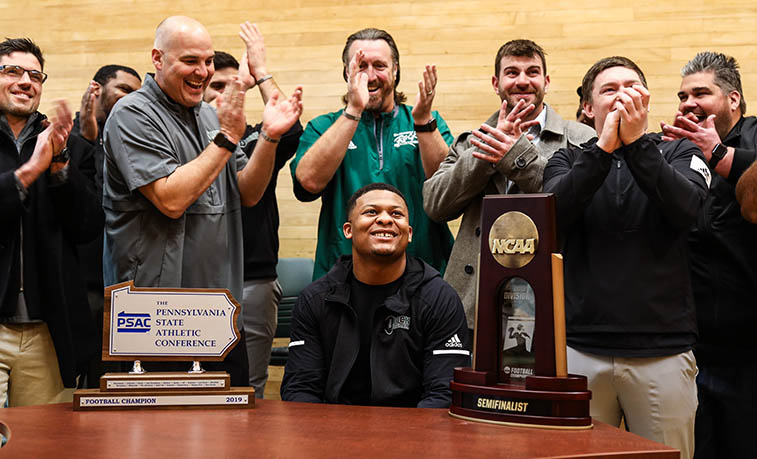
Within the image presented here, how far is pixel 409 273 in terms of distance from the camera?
273 cm

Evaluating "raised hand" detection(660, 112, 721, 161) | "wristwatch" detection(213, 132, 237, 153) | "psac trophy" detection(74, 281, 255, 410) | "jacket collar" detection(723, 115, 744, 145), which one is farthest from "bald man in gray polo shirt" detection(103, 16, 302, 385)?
Answer: "jacket collar" detection(723, 115, 744, 145)

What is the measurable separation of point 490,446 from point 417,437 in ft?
0.51

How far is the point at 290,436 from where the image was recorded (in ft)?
5.11

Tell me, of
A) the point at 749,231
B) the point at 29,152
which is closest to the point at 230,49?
the point at 29,152

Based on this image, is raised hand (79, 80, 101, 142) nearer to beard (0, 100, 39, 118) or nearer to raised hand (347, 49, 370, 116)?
beard (0, 100, 39, 118)

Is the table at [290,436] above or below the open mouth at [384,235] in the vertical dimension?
below

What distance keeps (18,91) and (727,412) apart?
9.98 feet

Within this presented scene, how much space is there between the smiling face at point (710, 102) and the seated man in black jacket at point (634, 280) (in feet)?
2.93

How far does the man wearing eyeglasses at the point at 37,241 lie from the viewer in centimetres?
290

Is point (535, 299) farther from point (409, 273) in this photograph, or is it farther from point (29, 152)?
point (29, 152)

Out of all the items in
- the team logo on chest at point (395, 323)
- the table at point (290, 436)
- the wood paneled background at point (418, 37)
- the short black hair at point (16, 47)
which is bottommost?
the table at point (290, 436)

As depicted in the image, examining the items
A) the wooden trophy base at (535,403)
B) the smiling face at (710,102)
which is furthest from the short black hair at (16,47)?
the smiling face at (710,102)

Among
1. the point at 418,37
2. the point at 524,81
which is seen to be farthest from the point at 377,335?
the point at 418,37

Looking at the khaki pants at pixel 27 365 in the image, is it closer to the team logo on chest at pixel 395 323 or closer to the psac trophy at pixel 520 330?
the team logo on chest at pixel 395 323
